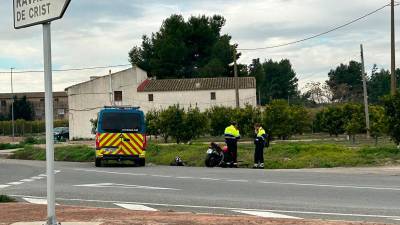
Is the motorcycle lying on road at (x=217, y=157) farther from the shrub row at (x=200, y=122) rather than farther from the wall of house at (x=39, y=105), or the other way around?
the wall of house at (x=39, y=105)

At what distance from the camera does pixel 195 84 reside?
7612 centimetres

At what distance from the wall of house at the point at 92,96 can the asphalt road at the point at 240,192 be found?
178 feet

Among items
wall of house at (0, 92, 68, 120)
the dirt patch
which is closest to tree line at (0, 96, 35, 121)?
wall of house at (0, 92, 68, 120)

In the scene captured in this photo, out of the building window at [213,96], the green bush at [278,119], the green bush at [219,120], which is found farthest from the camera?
the building window at [213,96]

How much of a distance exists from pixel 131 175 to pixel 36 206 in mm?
9494

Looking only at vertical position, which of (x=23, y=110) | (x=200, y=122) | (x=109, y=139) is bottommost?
(x=109, y=139)

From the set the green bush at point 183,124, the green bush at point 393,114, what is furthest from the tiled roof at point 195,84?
the green bush at point 393,114

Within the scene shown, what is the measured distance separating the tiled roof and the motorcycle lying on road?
5014 cm

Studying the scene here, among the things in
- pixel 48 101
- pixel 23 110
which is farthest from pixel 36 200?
pixel 23 110

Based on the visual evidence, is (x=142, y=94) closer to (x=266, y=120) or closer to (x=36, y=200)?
(x=266, y=120)

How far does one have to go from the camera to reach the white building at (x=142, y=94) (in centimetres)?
7512

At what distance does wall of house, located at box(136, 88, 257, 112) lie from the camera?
75312 millimetres

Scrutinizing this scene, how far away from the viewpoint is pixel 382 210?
35.9ft

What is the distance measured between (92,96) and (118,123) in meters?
50.2
